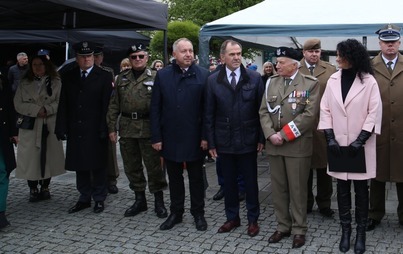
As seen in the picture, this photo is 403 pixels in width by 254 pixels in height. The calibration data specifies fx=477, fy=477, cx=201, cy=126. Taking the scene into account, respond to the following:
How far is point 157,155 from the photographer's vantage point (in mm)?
5293

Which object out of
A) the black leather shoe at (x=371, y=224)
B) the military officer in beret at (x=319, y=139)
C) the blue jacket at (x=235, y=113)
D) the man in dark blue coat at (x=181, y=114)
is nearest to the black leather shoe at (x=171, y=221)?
the man in dark blue coat at (x=181, y=114)

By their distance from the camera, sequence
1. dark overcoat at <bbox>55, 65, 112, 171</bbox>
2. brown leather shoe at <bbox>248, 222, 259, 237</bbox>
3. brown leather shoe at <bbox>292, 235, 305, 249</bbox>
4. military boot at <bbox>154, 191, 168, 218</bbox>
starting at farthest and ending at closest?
dark overcoat at <bbox>55, 65, 112, 171</bbox> → military boot at <bbox>154, 191, 168, 218</bbox> → brown leather shoe at <bbox>248, 222, 259, 237</bbox> → brown leather shoe at <bbox>292, 235, 305, 249</bbox>

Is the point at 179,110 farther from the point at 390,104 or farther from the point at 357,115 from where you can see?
the point at 390,104

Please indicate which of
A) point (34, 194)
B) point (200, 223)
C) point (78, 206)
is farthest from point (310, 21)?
point (34, 194)

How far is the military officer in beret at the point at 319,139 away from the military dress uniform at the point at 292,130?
2.54 feet

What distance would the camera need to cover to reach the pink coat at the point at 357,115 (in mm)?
4082

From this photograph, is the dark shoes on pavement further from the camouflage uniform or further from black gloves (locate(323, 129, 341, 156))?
black gloves (locate(323, 129, 341, 156))

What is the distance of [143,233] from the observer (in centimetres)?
484

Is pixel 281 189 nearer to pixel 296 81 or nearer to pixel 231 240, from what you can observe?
pixel 231 240

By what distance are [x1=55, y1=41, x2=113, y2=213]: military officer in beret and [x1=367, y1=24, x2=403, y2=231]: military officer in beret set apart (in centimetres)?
295

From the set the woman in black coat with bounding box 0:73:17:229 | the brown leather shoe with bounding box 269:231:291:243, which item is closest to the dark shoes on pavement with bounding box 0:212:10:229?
the woman in black coat with bounding box 0:73:17:229

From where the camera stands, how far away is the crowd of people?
420 centimetres

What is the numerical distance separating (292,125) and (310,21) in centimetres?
216

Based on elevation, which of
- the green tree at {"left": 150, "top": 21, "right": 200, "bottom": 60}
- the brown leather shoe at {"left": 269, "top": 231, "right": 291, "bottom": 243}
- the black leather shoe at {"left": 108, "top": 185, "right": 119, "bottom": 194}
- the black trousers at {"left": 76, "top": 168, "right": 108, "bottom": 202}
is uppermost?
the green tree at {"left": 150, "top": 21, "right": 200, "bottom": 60}
